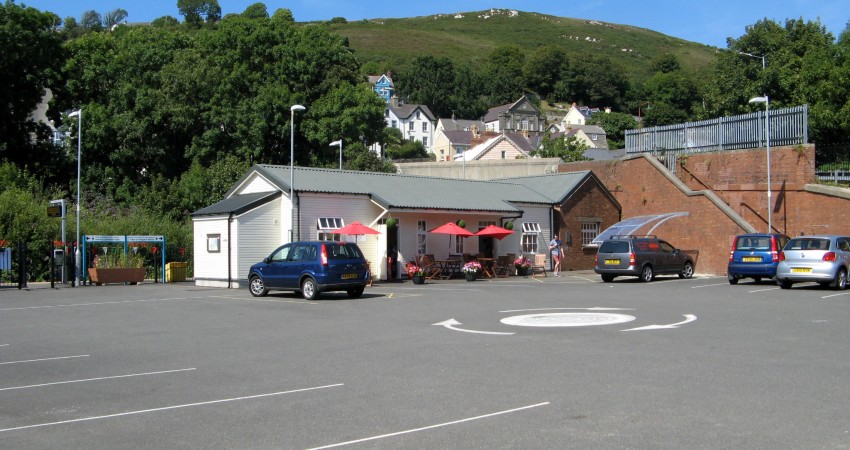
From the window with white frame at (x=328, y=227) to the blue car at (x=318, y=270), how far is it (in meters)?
7.26

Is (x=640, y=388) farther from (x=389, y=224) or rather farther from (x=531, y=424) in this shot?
(x=389, y=224)

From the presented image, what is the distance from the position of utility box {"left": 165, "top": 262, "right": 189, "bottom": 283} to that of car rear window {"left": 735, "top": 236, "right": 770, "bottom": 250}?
22716mm

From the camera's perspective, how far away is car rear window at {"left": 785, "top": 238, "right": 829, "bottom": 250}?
2291cm

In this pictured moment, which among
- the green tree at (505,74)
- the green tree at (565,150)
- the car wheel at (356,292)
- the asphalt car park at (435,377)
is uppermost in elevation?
the green tree at (505,74)

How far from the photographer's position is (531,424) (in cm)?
728

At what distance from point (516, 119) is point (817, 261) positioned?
379 feet

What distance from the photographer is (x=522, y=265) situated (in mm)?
35469

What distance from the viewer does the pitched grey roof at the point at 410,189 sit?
32156 mm

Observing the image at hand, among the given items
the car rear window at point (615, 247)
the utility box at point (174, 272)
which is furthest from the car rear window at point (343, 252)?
the utility box at point (174, 272)

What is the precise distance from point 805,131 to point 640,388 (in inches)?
1176

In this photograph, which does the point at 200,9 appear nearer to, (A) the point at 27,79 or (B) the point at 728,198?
(A) the point at 27,79

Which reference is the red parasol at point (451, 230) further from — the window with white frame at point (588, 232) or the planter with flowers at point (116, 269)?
the planter with flowers at point (116, 269)

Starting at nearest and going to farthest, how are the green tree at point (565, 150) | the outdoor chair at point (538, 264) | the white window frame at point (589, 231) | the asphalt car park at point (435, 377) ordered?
the asphalt car park at point (435, 377), the outdoor chair at point (538, 264), the white window frame at point (589, 231), the green tree at point (565, 150)

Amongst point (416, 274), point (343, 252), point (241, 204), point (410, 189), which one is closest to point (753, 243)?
point (416, 274)
